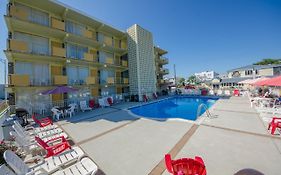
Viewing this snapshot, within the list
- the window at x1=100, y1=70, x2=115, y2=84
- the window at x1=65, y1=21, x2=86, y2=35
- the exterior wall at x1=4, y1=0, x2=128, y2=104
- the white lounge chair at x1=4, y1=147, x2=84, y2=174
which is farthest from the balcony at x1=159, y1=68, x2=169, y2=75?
the white lounge chair at x1=4, y1=147, x2=84, y2=174

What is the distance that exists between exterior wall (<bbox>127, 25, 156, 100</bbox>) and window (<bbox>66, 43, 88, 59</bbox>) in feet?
23.9

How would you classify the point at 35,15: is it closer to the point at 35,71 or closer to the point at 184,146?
the point at 35,71

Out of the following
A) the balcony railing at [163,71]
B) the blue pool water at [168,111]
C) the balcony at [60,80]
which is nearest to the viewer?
the blue pool water at [168,111]

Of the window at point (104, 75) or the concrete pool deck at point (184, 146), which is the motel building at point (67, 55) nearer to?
the window at point (104, 75)

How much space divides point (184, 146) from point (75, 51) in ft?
55.3

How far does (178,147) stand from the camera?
506cm

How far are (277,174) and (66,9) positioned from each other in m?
19.6

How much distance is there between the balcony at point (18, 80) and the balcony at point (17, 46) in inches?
90.7

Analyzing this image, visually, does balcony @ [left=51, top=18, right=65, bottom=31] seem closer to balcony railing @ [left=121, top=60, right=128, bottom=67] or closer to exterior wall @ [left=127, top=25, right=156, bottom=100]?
balcony railing @ [left=121, top=60, right=128, bottom=67]

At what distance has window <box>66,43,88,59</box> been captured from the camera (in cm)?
1601

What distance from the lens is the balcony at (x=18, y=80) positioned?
1112 cm

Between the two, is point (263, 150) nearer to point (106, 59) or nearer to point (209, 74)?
point (106, 59)

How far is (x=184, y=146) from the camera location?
5109 millimetres

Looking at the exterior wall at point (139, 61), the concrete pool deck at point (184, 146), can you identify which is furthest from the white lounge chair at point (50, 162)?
the exterior wall at point (139, 61)
